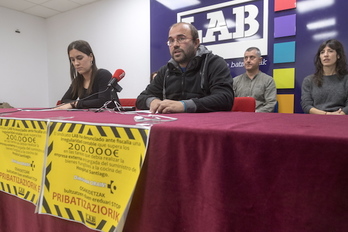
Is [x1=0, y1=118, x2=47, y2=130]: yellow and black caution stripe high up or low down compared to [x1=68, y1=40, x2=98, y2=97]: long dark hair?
down

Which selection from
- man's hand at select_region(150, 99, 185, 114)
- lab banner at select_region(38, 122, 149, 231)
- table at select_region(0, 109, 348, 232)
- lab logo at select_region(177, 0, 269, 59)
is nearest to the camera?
table at select_region(0, 109, 348, 232)

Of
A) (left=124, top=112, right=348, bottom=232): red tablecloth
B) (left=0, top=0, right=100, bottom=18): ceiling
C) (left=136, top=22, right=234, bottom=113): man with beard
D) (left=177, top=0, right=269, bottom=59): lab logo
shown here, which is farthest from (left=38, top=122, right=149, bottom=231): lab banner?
(left=0, top=0, right=100, bottom=18): ceiling

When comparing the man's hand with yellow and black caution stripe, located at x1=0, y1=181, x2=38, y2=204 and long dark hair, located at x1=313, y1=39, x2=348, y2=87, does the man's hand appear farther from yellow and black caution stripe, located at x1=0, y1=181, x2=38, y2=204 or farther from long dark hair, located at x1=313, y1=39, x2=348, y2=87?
long dark hair, located at x1=313, y1=39, x2=348, y2=87

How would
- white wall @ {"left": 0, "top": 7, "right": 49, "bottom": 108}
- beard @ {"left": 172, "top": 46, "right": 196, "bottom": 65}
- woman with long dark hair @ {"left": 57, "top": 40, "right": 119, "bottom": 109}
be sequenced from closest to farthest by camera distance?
beard @ {"left": 172, "top": 46, "right": 196, "bottom": 65} → woman with long dark hair @ {"left": 57, "top": 40, "right": 119, "bottom": 109} → white wall @ {"left": 0, "top": 7, "right": 49, "bottom": 108}

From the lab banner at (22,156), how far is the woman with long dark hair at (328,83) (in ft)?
7.40

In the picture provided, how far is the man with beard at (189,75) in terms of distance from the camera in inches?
51.0

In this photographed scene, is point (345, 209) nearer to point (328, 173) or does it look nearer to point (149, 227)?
point (328, 173)

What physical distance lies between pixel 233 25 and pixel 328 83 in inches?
51.3

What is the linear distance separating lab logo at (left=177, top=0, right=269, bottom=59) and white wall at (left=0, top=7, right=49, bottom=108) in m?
3.67

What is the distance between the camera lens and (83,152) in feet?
1.98

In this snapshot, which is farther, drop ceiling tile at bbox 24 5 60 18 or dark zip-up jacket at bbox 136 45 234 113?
drop ceiling tile at bbox 24 5 60 18

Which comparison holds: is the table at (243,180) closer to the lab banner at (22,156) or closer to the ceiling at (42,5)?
the lab banner at (22,156)

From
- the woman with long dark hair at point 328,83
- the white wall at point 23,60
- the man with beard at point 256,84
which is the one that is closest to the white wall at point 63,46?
the white wall at point 23,60

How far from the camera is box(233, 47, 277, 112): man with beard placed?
8.57 feet
